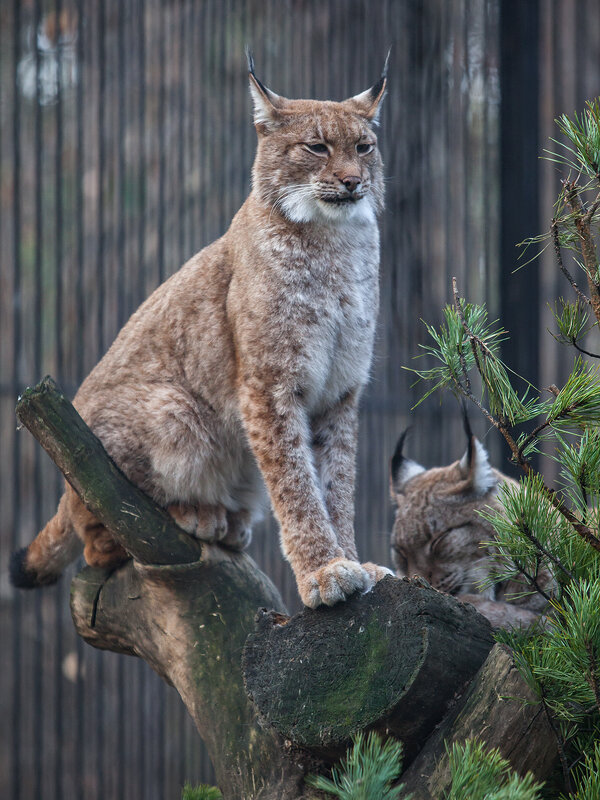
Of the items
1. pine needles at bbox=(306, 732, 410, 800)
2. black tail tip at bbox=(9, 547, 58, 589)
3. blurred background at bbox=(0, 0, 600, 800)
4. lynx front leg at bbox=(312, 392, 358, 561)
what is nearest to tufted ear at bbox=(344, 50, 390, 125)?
Answer: lynx front leg at bbox=(312, 392, 358, 561)

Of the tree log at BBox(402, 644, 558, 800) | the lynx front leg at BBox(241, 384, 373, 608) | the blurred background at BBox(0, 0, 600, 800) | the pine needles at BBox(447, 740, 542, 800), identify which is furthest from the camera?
the blurred background at BBox(0, 0, 600, 800)

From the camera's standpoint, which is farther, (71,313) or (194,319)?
(71,313)

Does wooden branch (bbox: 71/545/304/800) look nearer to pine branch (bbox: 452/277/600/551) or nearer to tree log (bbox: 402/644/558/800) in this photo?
tree log (bbox: 402/644/558/800)

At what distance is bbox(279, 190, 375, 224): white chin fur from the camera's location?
2904 millimetres

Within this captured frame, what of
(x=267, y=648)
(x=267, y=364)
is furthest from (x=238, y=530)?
(x=267, y=648)

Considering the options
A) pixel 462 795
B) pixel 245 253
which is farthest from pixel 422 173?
pixel 462 795

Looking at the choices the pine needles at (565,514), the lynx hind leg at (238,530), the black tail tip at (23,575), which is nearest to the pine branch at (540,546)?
the pine needles at (565,514)

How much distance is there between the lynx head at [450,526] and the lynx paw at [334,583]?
0.94 metres

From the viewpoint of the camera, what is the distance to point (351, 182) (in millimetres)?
2859

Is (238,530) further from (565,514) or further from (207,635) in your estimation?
(565,514)

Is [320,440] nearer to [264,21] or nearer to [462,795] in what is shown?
[462,795]

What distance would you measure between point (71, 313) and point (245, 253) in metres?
2.05

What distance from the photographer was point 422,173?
5234mm

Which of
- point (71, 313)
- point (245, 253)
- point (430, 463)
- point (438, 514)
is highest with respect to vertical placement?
point (245, 253)
